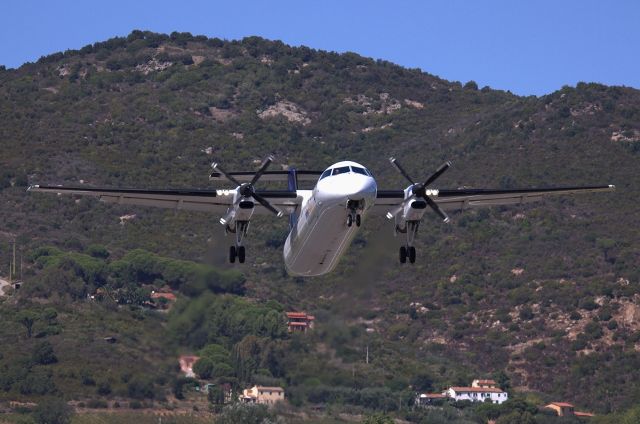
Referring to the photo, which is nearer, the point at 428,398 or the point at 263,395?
the point at 263,395

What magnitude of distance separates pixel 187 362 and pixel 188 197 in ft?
34.4

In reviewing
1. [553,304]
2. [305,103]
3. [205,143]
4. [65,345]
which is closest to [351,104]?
[305,103]

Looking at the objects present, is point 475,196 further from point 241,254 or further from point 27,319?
point 27,319

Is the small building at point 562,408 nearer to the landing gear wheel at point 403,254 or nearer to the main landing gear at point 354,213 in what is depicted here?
the landing gear wheel at point 403,254

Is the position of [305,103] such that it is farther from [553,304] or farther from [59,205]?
[553,304]

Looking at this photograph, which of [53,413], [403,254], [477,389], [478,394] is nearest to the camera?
[403,254]

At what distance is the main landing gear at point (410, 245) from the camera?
4750cm

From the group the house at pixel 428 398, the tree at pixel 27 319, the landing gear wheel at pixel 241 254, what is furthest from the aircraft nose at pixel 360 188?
the tree at pixel 27 319

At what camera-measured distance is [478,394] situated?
92.3m

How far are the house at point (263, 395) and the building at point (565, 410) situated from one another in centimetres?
2692

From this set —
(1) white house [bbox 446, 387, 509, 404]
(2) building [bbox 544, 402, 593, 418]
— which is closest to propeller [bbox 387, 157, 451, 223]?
(1) white house [bbox 446, 387, 509, 404]

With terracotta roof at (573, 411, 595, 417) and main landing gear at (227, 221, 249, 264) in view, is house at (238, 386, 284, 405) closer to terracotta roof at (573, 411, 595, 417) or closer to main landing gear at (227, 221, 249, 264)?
main landing gear at (227, 221, 249, 264)

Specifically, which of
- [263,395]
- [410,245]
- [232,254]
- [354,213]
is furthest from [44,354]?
[354,213]

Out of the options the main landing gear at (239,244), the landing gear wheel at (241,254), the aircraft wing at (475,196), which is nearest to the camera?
the main landing gear at (239,244)
